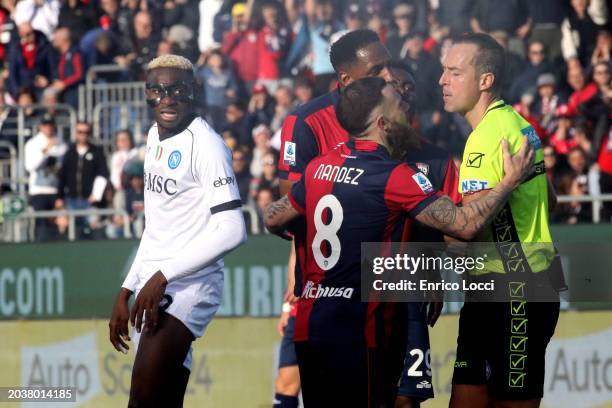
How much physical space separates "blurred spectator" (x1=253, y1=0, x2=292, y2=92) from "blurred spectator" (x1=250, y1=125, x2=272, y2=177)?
1.14m

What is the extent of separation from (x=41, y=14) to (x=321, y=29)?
16.3 ft

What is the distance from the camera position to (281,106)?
15734mm

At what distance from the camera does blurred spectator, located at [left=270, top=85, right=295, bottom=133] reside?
51.4 ft

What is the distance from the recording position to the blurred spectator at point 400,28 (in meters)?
15.4

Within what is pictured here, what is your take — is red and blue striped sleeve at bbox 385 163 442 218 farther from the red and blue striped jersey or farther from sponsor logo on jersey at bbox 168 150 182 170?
sponsor logo on jersey at bbox 168 150 182 170

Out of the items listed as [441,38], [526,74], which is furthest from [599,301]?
[441,38]

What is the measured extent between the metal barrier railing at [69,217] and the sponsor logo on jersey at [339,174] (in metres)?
7.71

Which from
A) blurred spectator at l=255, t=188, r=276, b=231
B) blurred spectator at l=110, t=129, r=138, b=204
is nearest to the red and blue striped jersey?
blurred spectator at l=255, t=188, r=276, b=231

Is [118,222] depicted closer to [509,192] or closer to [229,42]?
[229,42]

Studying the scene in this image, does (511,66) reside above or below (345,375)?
above

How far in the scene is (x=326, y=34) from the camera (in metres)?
16.1

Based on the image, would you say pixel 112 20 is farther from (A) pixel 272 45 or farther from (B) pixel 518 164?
(B) pixel 518 164

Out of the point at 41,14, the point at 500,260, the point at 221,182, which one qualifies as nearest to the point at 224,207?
the point at 221,182

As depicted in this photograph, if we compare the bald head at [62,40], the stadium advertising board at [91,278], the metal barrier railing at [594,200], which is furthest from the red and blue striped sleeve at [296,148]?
the bald head at [62,40]
